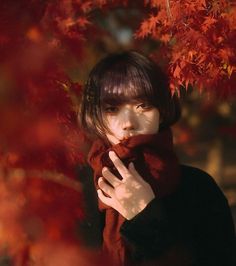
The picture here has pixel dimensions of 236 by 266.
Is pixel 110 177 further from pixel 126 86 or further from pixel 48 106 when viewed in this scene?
pixel 48 106

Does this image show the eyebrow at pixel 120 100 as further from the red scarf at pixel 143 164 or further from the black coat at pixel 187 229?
the black coat at pixel 187 229

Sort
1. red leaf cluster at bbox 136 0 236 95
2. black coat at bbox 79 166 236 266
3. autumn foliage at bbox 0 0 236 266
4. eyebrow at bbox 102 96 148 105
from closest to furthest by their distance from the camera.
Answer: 1. black coat at bbox 79 166 236 266
2. eyebrow at bbox 102 96 148 105
3. autumn foliage at bbox 0 0 236 266
4. red leaf cluster at bbox 136 0 236 95

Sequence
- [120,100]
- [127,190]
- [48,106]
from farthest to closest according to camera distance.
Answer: [48,106] → [120,100] → [127,190]

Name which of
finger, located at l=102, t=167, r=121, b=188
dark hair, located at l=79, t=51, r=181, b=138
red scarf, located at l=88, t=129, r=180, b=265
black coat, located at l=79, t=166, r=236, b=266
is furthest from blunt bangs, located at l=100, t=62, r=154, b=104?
black coat, located at l=79, t=166, r=236, b=266

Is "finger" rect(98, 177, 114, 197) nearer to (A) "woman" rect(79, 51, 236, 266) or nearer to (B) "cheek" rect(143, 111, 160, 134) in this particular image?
(A) "woman" rect(79, 51, 236, 266)

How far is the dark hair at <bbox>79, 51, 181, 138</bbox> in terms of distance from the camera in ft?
5.93

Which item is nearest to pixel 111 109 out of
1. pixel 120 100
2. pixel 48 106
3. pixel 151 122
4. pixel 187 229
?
pixel 120 100

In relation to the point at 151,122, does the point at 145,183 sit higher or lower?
lower

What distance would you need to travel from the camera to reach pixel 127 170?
5.62 feet

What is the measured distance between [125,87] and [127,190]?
1.39 ft

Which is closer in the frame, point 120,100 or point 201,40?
point 120,100

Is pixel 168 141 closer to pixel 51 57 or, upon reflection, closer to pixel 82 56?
pixel 51 57

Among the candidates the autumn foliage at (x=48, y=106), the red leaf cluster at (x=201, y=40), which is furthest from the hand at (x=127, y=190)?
the red leaf cluster at (x=201, y=40)

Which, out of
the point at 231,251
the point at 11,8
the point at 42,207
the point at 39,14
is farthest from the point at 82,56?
the point at 231,251
